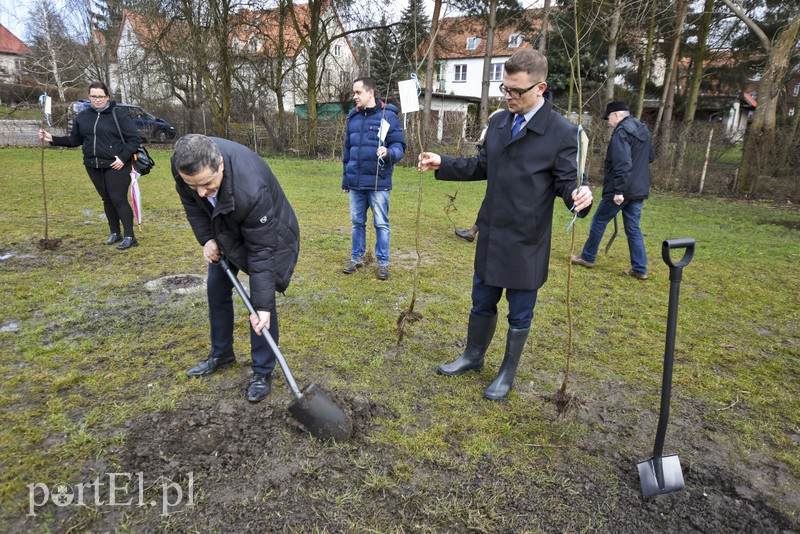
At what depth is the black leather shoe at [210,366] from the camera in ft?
10.4

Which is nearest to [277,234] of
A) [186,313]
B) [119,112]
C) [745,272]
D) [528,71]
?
[528,71]

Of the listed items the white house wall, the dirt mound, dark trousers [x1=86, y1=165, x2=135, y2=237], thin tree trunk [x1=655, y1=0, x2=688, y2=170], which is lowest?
the dirt mound

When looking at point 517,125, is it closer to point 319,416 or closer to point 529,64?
point 529,64

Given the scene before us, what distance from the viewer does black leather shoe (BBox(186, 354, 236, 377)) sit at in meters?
3.18

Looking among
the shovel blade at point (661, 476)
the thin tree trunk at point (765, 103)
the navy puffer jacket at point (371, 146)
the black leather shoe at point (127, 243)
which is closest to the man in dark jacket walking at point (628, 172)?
the navy puffer jacket at point (371, 146)

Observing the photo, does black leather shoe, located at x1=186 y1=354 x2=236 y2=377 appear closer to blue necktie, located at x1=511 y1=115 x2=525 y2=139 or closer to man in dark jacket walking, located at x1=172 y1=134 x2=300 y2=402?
man in dark jacket walking, located at x1=172 y1=134 x2=300 y2=402

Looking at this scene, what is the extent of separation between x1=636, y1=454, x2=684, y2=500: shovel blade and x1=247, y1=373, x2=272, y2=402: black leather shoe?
2150mm

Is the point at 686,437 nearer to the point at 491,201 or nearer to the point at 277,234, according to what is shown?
the point at 491,201

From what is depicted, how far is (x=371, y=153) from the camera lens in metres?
4.89

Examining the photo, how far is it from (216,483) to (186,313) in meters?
2.27

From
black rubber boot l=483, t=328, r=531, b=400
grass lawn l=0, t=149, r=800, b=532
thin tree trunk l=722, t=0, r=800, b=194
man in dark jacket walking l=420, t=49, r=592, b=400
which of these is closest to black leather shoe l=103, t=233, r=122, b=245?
grass lawn l=0, t=149, r=800, b=532

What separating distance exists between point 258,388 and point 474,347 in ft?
4.84

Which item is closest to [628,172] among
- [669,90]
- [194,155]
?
[194,155]

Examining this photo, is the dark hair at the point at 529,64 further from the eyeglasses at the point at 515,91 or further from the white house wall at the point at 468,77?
the white house wall at the point at 468,77
